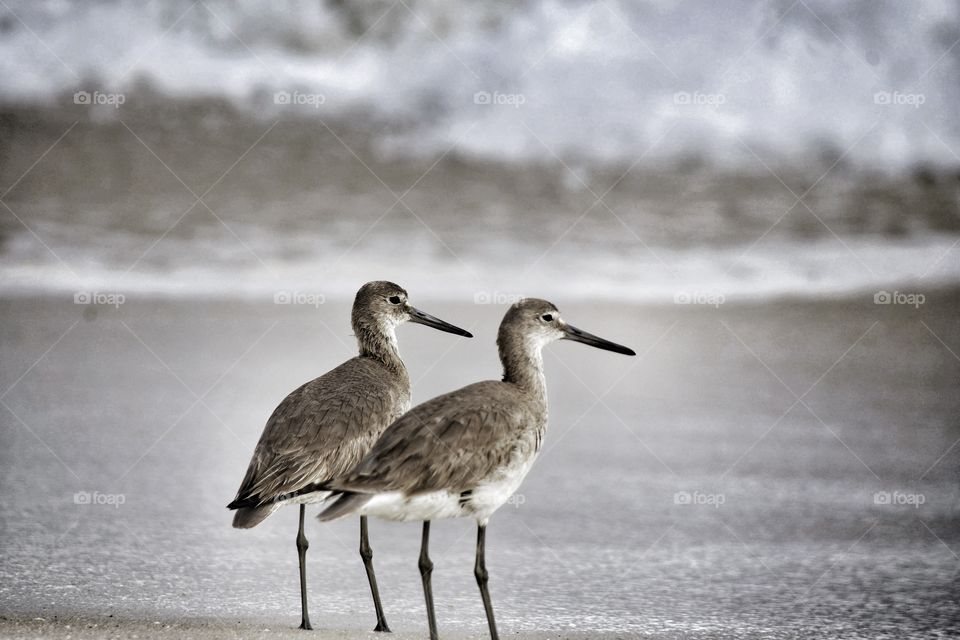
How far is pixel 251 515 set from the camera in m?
4.09

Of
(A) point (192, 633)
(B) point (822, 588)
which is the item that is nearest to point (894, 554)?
(B) point (822, 588)

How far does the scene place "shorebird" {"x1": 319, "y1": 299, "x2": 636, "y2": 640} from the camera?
3.86 m

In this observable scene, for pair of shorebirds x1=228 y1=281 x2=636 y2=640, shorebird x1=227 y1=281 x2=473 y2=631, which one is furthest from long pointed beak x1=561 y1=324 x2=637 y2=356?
shorebird x1=227 y1=281 x2=473 y2=631

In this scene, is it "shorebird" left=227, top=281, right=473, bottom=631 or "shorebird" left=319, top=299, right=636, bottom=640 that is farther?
"shorebird" left=227, top=281, right=473, bottom=631

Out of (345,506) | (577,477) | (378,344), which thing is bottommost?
(345,506)

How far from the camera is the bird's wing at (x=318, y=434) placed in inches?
167

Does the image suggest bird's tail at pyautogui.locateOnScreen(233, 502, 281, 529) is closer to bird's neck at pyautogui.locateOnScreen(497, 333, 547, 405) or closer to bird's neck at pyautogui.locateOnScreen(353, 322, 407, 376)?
bird's neck at pyautogui.locateOnScreen(497, 333, 547, 405)

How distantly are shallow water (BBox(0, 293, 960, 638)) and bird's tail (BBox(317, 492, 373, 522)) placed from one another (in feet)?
2.76

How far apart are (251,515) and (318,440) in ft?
1.42

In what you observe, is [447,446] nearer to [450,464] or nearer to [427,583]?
[450,464]

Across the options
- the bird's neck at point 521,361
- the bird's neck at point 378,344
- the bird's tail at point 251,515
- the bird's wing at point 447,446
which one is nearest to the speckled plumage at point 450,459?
the bird's wing at point 447,446

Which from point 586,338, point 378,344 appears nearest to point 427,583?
point 586,338

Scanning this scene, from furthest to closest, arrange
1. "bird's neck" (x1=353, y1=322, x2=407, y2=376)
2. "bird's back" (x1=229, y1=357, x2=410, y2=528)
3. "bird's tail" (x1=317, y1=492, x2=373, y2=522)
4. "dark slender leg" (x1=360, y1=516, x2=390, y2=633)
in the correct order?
"bird's neck" (x1=353, y1=322, x2=407, y2=376) < "dark slender leg" (x1=360, y1=516, x2=390, y2=633) < "bird's back" (x1=229, y1=357, x2=410, y2=528) < "bird's tail" (x1=317, y1=492, x2=373, y2=522)

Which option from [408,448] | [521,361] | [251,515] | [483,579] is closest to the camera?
[408,448]
